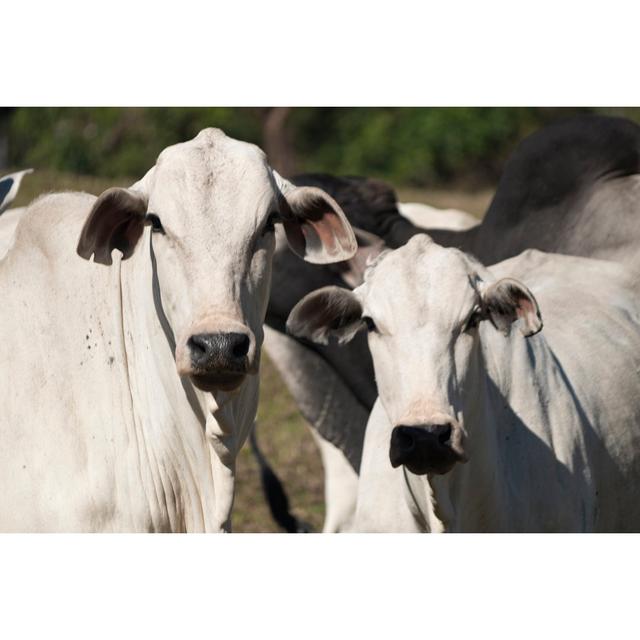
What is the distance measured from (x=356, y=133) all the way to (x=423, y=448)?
673 inches

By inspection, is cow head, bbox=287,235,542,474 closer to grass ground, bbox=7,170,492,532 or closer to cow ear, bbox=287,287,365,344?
cow ear, bbox=287,287,365,344

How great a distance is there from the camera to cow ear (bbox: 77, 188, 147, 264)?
4523 mm

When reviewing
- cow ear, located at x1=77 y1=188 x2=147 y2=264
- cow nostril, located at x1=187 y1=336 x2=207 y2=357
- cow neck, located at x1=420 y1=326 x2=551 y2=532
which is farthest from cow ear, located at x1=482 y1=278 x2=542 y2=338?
cow nostril, located at x1=187 y1=336 x2=207 y2=357

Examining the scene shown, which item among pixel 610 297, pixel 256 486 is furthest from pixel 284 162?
pixel 610 297

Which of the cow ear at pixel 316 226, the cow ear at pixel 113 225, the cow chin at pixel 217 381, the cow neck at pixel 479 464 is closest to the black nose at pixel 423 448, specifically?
the cow neck at pixel 479 464

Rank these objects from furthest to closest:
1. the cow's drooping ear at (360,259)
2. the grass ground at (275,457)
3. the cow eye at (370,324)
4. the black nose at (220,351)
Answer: the grass ground at (275,457) < the cow's drooping ear at (360,259) < the cow eye at (370,324) < the black nose at (220,351)

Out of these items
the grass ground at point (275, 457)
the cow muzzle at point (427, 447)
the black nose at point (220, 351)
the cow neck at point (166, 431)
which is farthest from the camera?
the grass ground at point (275, 457)

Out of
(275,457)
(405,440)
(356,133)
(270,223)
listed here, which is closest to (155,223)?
(270,223)

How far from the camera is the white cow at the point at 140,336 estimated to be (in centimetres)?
443

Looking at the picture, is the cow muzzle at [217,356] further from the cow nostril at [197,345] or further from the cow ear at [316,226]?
the cow ear at [316,226]

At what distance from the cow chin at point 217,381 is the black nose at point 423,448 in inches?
26.2

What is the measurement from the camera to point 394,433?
189 inches

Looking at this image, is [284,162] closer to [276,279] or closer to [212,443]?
[276,279]

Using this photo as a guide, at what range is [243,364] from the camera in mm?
4184
